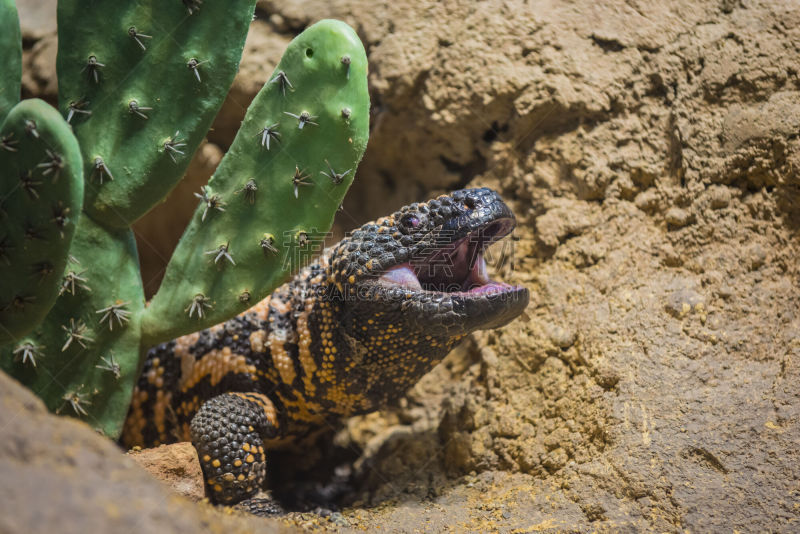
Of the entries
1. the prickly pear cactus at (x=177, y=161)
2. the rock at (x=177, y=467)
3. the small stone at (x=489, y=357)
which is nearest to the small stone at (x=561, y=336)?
the small stone at (x=489, y=357)

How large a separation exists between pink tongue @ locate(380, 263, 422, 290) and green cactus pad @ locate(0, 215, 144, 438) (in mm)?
1049

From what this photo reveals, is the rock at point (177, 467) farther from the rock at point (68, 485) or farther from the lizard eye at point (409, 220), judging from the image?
the lizard eye at point (409, 220)

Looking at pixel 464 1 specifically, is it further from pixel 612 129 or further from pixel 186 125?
pixel 186 125

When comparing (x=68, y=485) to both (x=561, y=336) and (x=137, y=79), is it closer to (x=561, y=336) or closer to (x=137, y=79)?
(x=137, y=79)

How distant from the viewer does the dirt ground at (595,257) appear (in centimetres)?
248

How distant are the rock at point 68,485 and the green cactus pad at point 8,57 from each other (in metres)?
1.17

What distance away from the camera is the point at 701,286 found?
2.95 meters

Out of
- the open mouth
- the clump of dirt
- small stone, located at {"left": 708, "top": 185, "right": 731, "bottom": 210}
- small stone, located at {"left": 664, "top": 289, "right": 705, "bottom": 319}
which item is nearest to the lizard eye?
the open mouth

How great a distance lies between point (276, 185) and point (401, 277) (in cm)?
71

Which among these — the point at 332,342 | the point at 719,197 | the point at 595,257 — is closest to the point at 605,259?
the point at 595,257

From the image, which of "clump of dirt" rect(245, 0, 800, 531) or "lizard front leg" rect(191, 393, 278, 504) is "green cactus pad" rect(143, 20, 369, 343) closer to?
"lizard front leg" rect(191, 393, 278, 504)

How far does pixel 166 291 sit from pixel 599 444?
1936mm

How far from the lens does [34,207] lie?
2.01 meters

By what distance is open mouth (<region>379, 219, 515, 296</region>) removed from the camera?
2.78m
